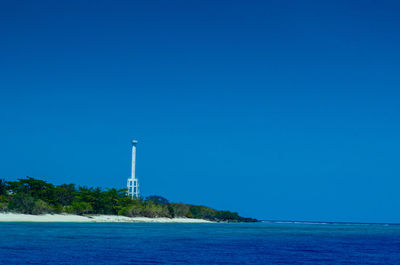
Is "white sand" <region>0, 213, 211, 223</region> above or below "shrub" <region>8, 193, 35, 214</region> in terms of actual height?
below

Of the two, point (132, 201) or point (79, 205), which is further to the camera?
point (132, 201)

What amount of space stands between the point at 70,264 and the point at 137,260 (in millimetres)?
5819

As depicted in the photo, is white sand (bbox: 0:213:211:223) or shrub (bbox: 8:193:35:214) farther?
shrub (bbox: 8:193:35:214)

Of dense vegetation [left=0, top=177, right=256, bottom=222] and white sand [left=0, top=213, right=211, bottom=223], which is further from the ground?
dense vegetation [left=0, top=177, right=256, bottom=222]

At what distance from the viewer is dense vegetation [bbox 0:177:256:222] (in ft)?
373

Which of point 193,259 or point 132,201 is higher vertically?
point 132,201

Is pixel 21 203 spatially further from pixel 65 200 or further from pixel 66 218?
pixel 65 200

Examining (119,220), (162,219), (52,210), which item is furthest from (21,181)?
(162,219)

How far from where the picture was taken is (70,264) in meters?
34.1

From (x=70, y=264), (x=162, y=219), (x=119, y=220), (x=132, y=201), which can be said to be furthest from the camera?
(x=162, y=219)

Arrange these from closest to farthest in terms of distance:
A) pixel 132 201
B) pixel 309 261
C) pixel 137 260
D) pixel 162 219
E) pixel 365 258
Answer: pixel 137 260, pixel 309 261, pixel 365 258, pixel 132 201, pixel 162 219

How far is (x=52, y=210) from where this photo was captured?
123312 millimetres

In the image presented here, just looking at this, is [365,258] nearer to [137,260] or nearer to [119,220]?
[137,260]

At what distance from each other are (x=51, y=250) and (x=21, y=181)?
301 feet
